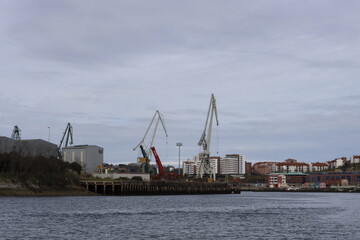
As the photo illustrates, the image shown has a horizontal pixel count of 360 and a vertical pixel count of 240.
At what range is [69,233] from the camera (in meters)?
41.9

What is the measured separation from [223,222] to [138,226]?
10593 millimetres

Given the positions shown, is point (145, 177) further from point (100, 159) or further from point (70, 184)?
point (70, 184)

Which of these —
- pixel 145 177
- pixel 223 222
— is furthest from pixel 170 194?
pixel 223 222

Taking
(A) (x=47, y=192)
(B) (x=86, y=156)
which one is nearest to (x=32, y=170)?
(A) (x=47, y=192)

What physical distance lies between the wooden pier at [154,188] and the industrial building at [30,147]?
89.5 ft

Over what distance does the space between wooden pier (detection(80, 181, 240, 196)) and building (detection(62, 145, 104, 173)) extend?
3988 centimetres

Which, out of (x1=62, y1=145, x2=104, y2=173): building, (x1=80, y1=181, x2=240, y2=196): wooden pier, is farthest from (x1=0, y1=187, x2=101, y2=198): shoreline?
(x1=62, y1=145, x2=104, y2=173): building

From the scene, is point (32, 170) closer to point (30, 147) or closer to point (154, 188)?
point (154, 188)

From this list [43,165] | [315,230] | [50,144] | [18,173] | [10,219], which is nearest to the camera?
[315,230]

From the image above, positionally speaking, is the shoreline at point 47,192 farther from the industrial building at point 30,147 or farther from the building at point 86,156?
the building at point 86,156

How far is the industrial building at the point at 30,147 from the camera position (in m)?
144

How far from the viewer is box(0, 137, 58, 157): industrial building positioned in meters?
144

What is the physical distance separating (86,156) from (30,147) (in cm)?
2662

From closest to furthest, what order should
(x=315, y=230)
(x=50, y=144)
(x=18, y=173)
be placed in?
(x=315, y=230) → (x=18, y=173) → (x=50, y=144)
